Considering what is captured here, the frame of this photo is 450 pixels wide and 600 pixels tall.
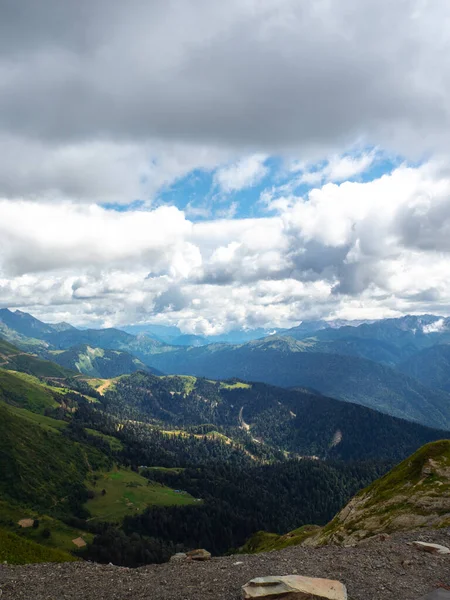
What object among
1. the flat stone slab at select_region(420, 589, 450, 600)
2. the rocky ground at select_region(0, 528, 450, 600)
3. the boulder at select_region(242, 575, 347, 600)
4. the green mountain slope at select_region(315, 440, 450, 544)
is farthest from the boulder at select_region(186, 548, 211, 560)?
the green mountain slope at select_region(315, 440, 450, 544)

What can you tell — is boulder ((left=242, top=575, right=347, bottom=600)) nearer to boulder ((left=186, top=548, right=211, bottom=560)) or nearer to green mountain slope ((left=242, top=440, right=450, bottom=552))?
boulder ((left=186, top=548, right=211, bottom=560))

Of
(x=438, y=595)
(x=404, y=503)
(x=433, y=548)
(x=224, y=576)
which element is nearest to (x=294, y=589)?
(x=224, y=576)

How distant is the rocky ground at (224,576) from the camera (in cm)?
2694

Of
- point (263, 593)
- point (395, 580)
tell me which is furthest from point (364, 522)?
point (263, 593)

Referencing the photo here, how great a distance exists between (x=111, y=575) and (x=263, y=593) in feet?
49.5

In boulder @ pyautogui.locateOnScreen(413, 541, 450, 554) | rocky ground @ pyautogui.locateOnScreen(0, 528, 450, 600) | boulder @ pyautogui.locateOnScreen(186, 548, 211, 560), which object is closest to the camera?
rocky ground @ pyautogui.locateOnScreen(0, 528, 450, 600)

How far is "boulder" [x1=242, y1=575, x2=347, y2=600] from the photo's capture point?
2372 centimetres

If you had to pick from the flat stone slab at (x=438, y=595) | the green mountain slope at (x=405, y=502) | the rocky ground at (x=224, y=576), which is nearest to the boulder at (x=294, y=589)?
the rocky ground at (x=224, y=576)

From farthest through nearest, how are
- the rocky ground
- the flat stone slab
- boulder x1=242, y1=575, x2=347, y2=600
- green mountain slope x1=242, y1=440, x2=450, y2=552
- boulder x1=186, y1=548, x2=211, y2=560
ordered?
green mountain slope x1=242, y1=440, x2=450, y2=552, boulder x1=186, y1=548, x2=211, y2=560, the rocky ground, the flat stone slab, boulder x1=242, y1=575, x2=347, y2=600

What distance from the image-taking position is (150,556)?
196 m

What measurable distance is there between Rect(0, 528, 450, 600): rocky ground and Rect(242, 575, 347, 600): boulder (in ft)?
5.12

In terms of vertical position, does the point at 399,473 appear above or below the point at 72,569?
below

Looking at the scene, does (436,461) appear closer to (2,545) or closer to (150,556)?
(2,545)

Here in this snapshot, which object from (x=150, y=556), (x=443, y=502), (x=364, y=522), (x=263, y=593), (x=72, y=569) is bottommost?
(x=150, y=556)
